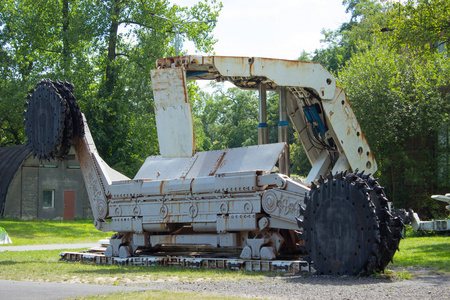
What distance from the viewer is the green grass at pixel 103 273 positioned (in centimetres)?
1239

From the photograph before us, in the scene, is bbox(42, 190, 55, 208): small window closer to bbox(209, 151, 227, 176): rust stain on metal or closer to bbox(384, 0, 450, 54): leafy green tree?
bbox(384, 0, 450, 54): leafy green tree

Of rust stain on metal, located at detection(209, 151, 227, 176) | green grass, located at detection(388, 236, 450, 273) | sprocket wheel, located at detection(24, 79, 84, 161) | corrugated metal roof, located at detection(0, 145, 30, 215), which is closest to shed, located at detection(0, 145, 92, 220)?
corrugated metal roof, located at detection(0, 145, 30, 215)

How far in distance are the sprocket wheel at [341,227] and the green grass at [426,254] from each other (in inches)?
105

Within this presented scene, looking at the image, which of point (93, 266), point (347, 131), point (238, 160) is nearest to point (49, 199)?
point (93, 266)

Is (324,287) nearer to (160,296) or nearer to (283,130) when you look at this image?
(160,296)

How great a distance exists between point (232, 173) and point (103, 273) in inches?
141

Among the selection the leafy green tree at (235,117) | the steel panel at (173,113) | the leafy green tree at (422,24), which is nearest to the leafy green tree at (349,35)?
the leafy green tree at (235,117)

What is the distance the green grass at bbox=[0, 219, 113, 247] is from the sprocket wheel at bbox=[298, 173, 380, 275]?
16.8 meters

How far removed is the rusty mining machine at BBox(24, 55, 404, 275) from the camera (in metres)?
14.3

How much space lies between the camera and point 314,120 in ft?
51.9

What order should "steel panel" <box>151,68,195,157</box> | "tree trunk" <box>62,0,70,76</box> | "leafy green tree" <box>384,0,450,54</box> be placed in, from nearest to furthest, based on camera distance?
"steel panel" <box>151,68,195,157</box> < "leafy green tree" <box>384,0,450,54</box> < "tree trunk" <box>62,0,70,76</box>

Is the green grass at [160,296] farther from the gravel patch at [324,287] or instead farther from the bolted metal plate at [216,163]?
the bolted metal plate at [216,163]

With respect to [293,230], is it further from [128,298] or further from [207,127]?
[207,127]

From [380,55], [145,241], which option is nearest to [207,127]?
[380,55]
